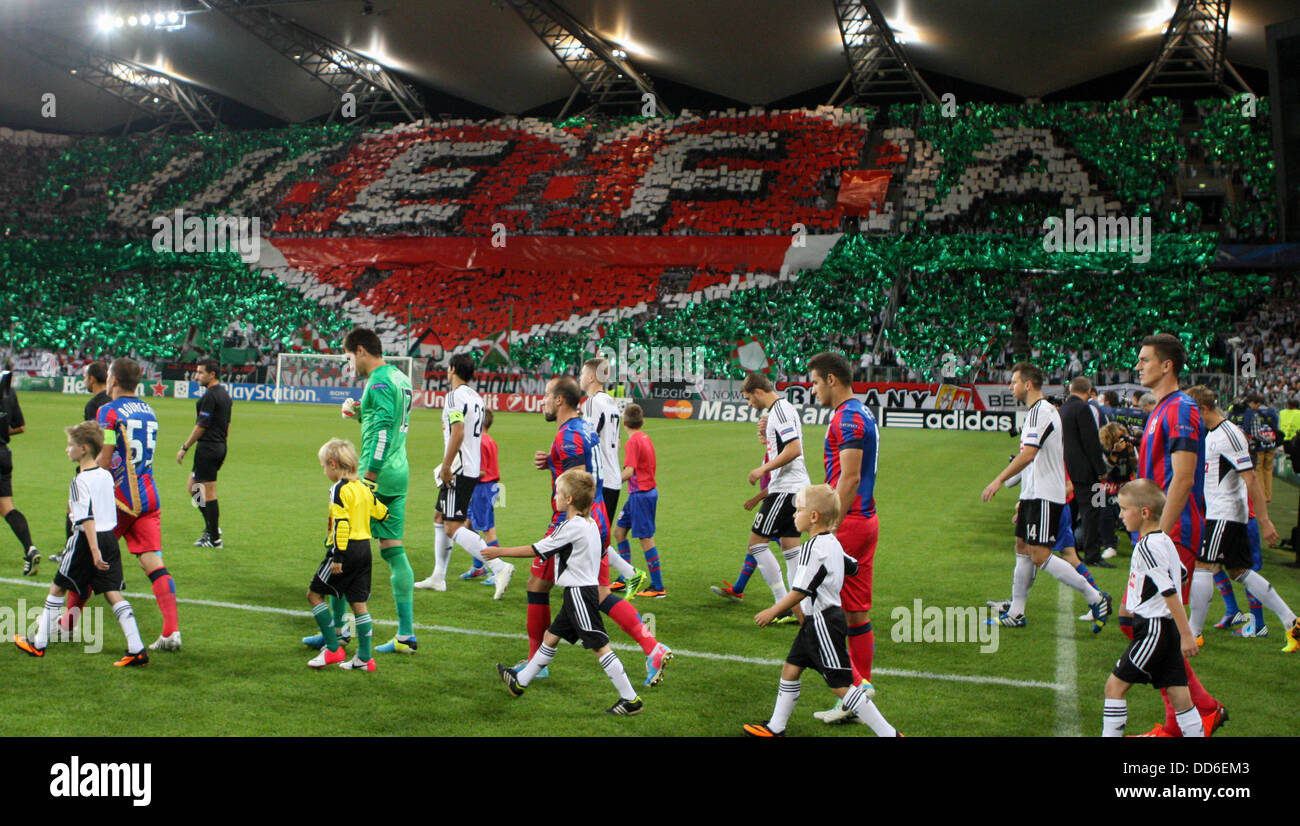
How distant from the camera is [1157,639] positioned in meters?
5.16

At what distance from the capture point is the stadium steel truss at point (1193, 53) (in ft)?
133

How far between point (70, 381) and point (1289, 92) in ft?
151

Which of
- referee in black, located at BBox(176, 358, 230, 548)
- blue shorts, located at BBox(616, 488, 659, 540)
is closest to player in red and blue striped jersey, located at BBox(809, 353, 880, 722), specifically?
blue shorts, located at BBox(616, 488, 659, 540)

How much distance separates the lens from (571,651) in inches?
304

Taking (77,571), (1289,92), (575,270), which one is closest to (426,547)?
(77,571)

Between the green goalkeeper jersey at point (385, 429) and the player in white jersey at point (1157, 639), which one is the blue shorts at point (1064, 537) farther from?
the green goalkeeper jersey at point (385, 429)

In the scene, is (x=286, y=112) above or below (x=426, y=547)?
above

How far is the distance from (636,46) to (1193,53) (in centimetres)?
2568

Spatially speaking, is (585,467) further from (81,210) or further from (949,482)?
(81,210)

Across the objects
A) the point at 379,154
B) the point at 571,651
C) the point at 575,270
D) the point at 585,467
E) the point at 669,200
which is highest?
the point at 379,154

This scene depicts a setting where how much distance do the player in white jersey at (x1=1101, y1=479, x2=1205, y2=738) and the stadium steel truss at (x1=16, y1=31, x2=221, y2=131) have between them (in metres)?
63.2

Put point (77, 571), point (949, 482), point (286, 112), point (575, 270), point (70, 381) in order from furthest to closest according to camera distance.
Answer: point (286, 112)
point (575, 270)
point (70, 381)
point (949, 482)
point (77, 571)

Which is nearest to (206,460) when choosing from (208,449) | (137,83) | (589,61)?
(208,449)

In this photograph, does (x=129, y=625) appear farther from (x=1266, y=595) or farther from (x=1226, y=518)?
(x=1266, y=595)
